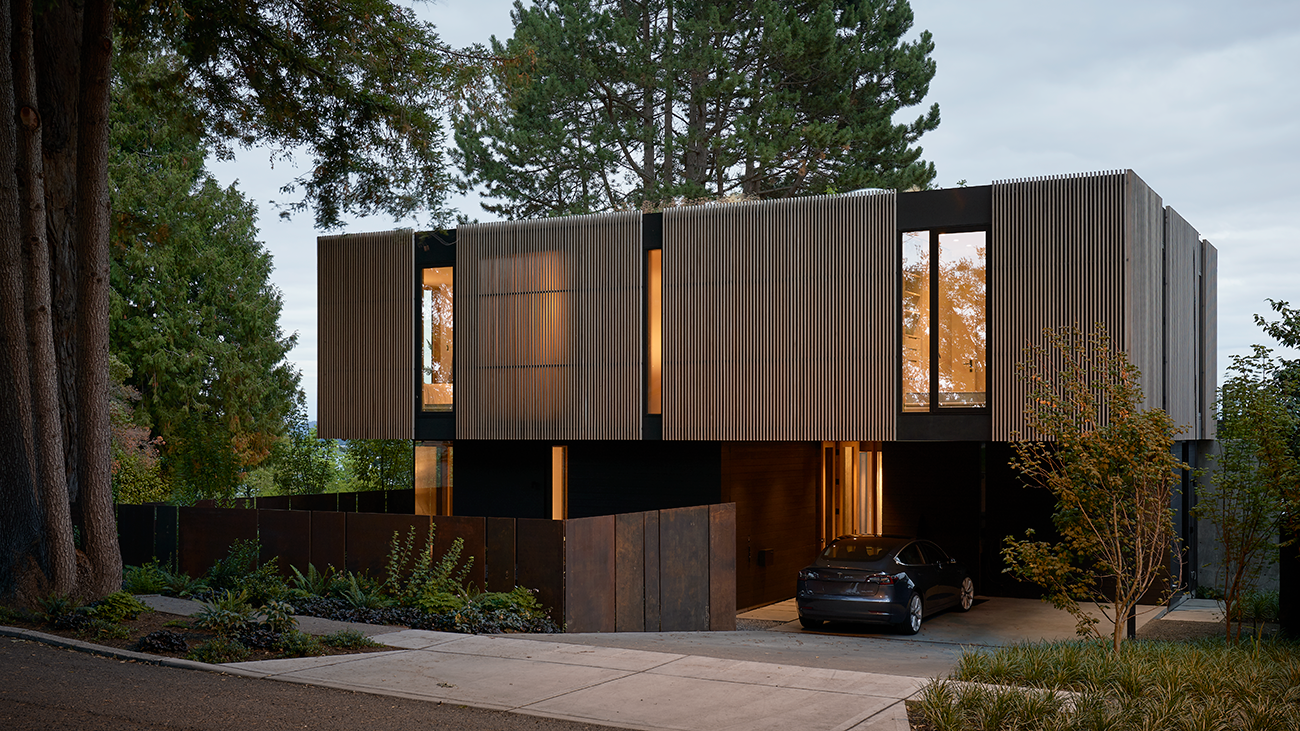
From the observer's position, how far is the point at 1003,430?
15273 mm

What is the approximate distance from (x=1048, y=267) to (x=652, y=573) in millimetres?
7115

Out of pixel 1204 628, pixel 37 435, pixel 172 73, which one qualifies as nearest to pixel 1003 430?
pixel 1204 628

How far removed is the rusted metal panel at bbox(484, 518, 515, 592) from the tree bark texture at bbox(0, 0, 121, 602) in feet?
15.1

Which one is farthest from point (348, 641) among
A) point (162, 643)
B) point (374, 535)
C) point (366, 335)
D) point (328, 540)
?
point (366, 335)

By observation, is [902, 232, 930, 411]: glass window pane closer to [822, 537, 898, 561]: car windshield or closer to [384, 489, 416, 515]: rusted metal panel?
[822, 537, 898, 561]: car windshield

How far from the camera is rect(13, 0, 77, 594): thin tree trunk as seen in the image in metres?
12.6

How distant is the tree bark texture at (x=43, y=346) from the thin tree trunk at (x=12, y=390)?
0.01 meters

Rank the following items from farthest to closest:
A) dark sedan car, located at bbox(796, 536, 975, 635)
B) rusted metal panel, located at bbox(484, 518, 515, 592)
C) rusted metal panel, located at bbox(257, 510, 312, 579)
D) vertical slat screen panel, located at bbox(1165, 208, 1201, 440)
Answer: vertical slat screen panel, located at bbox(1165, 208, 1201, 440) → dark sedan car, located at bbox(796, 536, 975, 635) → rusted metal panel, located at bbox(257, 510, 312, 579) → rusted metal panel, located at bbox(484, 518, 515, 592)

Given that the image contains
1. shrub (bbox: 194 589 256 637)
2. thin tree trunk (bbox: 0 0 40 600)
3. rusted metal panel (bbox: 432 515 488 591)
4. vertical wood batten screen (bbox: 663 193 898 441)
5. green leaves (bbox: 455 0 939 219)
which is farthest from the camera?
green leaves (bbox: 455 0 939 219)

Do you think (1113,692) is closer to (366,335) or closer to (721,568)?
(721,568)

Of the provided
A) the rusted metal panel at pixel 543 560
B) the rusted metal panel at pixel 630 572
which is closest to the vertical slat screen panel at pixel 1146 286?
the rusted metal panel at pixel 630 572

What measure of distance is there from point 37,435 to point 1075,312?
44.7 feet

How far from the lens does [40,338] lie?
1260cm

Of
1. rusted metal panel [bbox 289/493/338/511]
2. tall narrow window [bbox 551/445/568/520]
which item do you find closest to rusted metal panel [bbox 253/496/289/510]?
rusted metal panel [bbox 289/493/338/511]
